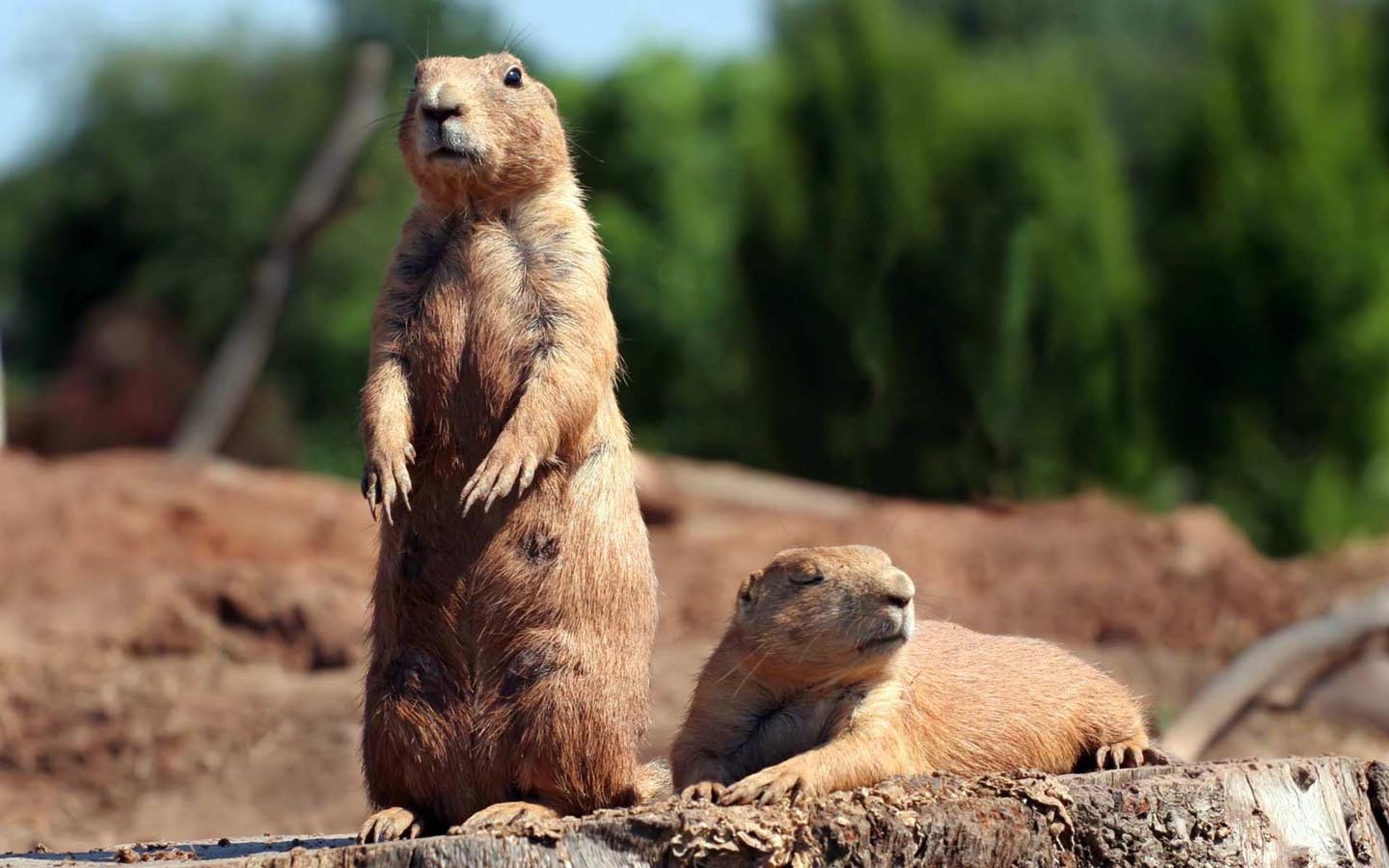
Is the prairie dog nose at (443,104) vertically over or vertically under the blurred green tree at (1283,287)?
under

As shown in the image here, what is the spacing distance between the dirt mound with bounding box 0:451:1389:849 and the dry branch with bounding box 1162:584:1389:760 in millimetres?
438

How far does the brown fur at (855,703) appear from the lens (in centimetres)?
427

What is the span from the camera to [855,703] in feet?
14.3

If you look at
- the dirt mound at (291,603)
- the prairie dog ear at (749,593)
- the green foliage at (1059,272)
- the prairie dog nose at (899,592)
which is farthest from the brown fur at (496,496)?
the green foliage at (1059,272)

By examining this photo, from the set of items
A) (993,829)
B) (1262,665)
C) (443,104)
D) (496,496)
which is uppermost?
(443,104)

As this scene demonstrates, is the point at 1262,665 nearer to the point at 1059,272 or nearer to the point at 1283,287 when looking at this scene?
the point at 1059,272

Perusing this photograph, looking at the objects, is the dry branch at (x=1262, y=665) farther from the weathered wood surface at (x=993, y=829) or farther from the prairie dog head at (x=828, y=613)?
the prairie dog head at (x=828, y=613)

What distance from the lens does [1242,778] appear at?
4297 millimetres

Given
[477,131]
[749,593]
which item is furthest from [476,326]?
[749,593]

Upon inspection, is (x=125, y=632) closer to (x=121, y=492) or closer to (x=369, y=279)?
(x=121, y=492)

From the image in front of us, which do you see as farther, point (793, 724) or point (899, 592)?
point (793, 724)

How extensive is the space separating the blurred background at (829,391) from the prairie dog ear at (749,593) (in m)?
1.57

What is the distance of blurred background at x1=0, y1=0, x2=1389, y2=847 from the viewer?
9.66 meters

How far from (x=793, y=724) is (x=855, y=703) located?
0.18 meters
